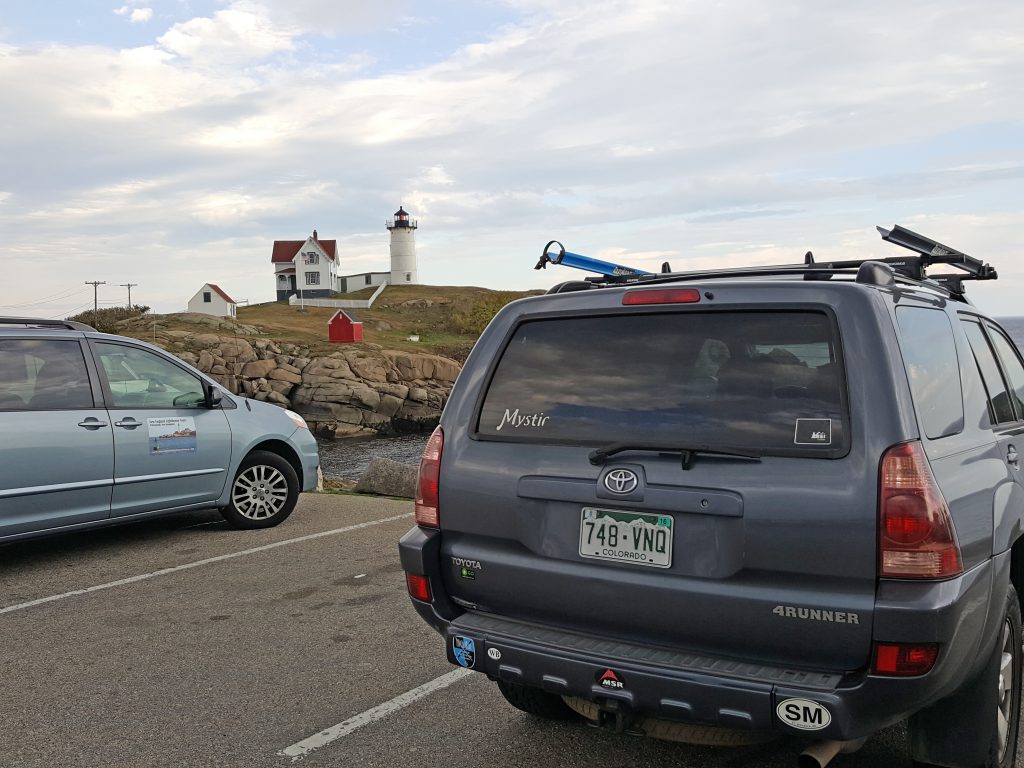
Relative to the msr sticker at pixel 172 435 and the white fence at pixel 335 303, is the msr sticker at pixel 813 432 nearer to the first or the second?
the msr sticker at pixel 172 435

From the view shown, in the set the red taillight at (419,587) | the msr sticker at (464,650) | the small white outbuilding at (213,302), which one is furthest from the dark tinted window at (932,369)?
the small white outbuilding at (213,302)

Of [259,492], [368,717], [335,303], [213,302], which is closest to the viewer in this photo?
[368,717]

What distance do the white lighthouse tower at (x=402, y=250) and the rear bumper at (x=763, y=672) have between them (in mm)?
99696

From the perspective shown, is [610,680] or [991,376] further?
[991,376]

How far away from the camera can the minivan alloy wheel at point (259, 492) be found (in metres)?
8.60

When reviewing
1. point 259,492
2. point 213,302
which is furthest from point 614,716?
point 213,302

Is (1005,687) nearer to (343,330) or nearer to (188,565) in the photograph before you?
(188,565)

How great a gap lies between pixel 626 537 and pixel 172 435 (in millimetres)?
5712

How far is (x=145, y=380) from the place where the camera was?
786 cm

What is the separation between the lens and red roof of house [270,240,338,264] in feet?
304

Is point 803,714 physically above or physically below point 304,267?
below

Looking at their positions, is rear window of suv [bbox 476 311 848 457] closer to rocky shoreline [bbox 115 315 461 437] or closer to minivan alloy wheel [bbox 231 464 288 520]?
minivan alloy wheel [bbox 231 464 288 520]

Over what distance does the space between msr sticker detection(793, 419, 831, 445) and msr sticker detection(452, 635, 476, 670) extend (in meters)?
1.36

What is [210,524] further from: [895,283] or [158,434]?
[895,283]
